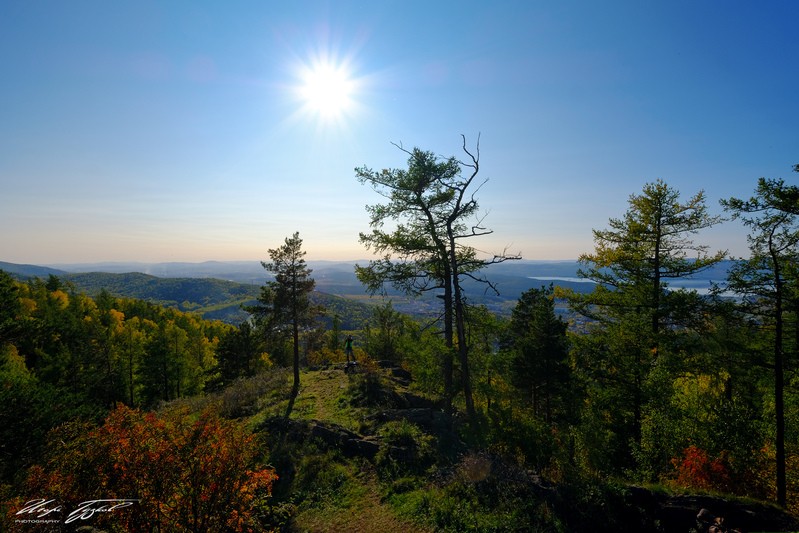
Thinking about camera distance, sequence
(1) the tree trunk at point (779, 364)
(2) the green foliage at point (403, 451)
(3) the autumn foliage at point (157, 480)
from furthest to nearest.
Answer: (2) the green foliage at point (403, 451) → (1) the tree trunk at point (779, 364) → (3) the autumn foliage at point (157, 480)

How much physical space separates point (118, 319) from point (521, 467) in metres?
63.6

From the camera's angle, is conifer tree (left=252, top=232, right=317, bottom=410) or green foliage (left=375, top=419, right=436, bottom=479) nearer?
green foliage (left=375, top=419, right=436, bottom=479)

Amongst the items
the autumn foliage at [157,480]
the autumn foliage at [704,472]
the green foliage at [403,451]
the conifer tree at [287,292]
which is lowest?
the autumn foliage at [704,472]

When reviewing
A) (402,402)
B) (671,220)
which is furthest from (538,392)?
(671,220)

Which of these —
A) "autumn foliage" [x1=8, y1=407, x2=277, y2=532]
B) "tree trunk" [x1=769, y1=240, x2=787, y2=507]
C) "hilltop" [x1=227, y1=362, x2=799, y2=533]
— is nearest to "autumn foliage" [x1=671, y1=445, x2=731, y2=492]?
"tree trunk" [x1=769, y1=240, x2=787, y2=507]

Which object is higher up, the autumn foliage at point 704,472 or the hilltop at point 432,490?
the hilltop at point 432,490

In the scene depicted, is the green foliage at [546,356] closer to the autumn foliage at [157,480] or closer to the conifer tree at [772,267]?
the conifer tree at [772,267]

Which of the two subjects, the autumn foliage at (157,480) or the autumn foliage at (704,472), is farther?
the autumn foliage at (704,472)

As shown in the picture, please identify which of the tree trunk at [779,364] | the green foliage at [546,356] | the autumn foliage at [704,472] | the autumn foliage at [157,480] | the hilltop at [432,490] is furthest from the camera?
the green foliage at [546,356]

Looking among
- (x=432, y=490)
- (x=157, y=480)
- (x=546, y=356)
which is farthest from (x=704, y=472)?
(x=157, y=480)

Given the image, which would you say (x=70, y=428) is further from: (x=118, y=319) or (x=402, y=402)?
(x=118, y=319)

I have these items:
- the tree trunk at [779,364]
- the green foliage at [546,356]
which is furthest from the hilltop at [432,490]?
the green foliage at [546,356]

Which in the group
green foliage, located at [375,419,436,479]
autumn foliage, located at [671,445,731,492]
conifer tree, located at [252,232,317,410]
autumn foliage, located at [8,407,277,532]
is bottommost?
autumn foliage, located at [671,445,731,492]

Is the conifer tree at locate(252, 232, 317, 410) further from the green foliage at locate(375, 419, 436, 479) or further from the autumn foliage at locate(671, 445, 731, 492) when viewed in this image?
the autumn foliage at locate(671, 445, 731, 492)
